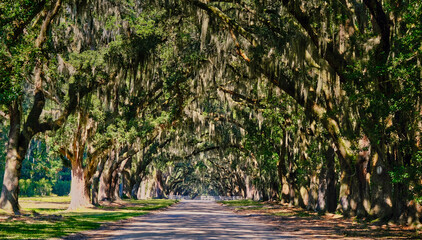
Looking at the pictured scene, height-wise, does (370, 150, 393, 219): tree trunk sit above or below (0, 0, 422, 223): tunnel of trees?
below

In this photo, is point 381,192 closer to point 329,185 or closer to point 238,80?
point 238,80

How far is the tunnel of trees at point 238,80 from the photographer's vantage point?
41.6 feet

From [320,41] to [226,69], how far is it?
7223mm

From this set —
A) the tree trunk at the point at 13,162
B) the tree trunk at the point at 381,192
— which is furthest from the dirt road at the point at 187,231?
the tree trunk at the point at 13,162

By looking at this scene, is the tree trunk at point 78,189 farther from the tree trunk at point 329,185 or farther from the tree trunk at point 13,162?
the tree trunk at point 329,185

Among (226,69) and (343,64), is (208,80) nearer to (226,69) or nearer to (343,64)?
(226,69)

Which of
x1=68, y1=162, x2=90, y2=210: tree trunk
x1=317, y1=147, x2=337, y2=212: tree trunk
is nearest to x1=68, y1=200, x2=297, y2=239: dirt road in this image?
x1=317, y1=147, x2=337, y2=212: tree trunk

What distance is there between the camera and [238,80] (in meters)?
21.3

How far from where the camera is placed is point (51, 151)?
2634cm

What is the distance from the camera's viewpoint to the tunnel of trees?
41.6ft

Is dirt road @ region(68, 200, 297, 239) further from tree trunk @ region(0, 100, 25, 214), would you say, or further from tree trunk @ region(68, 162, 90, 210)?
tree trunk @ region(68, 162, 90, 210)

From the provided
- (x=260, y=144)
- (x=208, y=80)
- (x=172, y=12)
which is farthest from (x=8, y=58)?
(x=260, y=144)

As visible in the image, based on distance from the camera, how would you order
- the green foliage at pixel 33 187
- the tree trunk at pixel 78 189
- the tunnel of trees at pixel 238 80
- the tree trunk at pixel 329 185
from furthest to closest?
1. the green foliage at pixel 33 187
2. the tree trunk at pixel 78 189
3. the tree trunk at pixel 329 185
4. the tunnel of trees at pixel 238 80

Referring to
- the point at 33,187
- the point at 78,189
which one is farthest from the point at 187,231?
the point at 33,187
